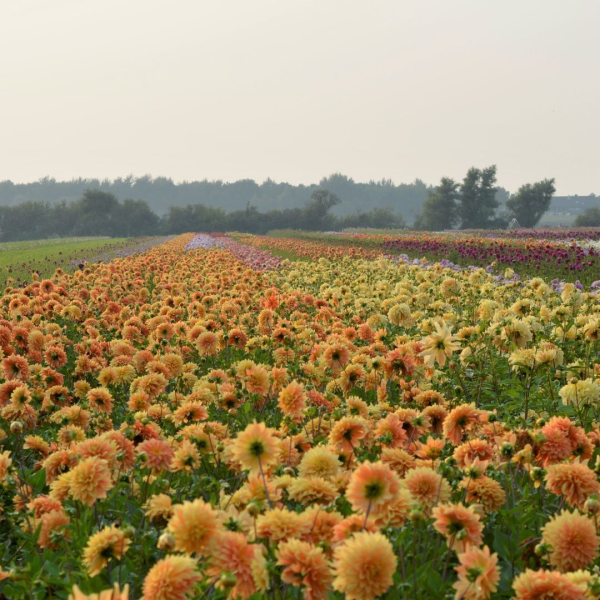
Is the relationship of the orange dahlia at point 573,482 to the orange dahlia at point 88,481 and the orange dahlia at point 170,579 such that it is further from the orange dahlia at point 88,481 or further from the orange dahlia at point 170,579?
the orange dahlia at point 88,481

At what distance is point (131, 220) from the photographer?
7219 centimetres

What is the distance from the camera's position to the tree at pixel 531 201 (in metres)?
68.1

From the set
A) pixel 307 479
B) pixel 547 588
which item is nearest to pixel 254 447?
pixel 307 479

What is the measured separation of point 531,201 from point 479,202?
6.11 m

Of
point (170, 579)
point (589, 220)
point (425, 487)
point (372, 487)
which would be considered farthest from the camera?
point (589, 220)

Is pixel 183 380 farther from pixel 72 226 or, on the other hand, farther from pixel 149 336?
pixel 72 226

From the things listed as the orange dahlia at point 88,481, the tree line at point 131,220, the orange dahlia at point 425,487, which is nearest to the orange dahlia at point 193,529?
the orange dahlia at point 88,481

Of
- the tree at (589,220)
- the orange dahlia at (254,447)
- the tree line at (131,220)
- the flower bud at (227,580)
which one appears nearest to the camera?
the flower bud at (227,580)

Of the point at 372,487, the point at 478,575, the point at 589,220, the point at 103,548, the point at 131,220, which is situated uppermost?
the point at 131,220

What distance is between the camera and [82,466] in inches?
80.8

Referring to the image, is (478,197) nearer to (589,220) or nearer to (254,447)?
(589,220)

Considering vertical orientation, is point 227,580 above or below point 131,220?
below

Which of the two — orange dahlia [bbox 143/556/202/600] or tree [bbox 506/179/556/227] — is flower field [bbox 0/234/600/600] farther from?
tree [bbox 506/179/556/227]

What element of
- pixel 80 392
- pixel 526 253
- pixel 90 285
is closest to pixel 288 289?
pixel 90 285
